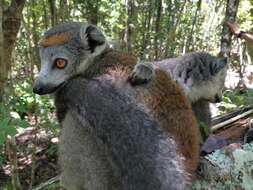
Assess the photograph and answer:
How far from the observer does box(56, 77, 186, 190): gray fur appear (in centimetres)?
270

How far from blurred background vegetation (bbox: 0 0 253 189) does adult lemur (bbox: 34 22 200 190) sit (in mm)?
1465

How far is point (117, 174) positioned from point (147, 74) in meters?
0.71

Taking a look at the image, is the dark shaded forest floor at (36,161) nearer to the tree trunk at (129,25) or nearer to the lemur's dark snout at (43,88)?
the lemur's dark snout at (43,88)

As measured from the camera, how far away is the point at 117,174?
9.26ft

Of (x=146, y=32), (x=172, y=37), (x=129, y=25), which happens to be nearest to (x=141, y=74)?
(x=129, y=25)

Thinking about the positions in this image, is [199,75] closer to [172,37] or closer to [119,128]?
[119,128]

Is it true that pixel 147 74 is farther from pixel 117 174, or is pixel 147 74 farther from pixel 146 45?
pixel 146 45

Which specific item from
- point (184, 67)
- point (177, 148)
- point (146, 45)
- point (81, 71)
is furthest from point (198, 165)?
point (146, 45)

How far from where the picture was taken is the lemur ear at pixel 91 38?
11.1 ft

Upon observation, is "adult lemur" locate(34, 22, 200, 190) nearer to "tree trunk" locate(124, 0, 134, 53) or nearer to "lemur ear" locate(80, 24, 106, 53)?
"lemur ear" locate(80, 24, 106, 53)

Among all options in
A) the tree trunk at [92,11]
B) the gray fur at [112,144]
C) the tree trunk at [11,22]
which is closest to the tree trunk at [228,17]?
the tree trunk at [92,11]

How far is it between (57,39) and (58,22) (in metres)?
7.23

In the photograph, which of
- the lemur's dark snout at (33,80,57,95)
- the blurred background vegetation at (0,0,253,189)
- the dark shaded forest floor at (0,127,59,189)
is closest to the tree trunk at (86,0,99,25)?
the blurred background vegetation at (0,0,253,189)

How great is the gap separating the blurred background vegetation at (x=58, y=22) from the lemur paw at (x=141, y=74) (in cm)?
161
